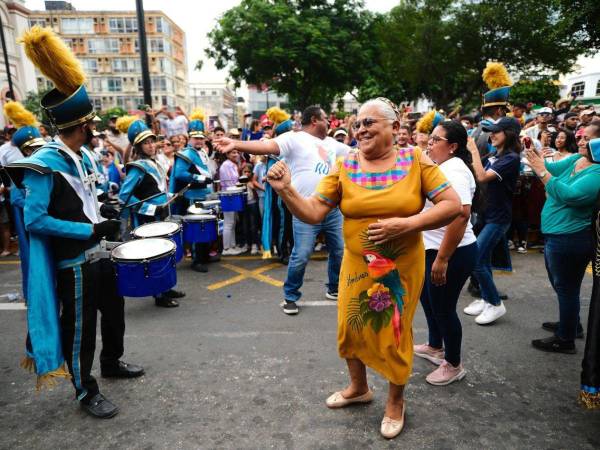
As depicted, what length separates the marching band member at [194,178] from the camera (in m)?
6.22

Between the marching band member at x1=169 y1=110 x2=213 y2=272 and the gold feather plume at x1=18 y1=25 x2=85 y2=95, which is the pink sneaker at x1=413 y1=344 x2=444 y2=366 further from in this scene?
the marching band member at x1=169 y1=110 x2=213 y2=272

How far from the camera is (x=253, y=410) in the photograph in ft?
9.73

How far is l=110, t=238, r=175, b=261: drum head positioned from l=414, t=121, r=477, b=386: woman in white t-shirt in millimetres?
2210

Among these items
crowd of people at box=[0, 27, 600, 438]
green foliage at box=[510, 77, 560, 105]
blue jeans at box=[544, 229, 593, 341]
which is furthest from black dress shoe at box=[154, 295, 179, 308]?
green foliage at box=[510, 77, 560, 105]

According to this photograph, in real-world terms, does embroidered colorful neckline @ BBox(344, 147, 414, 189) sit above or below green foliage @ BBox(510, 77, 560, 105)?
below

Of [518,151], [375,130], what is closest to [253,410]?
[375,130]

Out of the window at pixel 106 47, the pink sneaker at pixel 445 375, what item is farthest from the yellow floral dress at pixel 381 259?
the window at pixel 106 47

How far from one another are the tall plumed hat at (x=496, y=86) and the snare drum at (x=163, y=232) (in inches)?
187

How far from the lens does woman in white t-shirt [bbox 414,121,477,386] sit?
2986 millimetres

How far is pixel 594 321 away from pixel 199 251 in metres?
5.16

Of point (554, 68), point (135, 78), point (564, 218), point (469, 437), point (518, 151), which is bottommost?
point (469, 437)

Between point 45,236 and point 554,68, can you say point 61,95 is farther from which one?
point 554,68

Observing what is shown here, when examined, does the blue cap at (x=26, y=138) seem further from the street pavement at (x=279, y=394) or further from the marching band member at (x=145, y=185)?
the street pavement at (x=279, y=394)

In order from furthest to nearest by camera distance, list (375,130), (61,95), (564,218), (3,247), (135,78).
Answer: (135,78) → (3,247) → (564,218) → (61,95) → (375,130)
